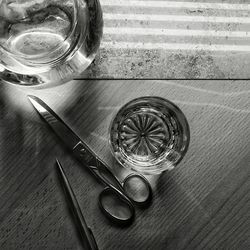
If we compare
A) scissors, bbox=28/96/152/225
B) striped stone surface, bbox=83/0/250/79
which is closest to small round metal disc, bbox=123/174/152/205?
scissors, bbox=28/96/152/225

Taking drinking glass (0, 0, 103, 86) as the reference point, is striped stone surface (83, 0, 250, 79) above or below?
below


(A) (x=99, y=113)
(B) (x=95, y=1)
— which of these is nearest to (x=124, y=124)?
(A) (x=99, y=113)

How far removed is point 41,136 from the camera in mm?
493

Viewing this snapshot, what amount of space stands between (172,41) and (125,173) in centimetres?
16

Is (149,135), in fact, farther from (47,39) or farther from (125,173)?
(47,39)

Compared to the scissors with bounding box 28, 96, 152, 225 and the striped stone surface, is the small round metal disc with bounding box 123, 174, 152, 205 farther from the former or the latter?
the striped stone surface

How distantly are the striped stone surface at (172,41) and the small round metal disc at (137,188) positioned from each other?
0.12m

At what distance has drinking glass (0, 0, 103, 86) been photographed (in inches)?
18.0

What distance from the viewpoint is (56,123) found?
0.48m

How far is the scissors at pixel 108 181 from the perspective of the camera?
0.48 m

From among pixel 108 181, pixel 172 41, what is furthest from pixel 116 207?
pixel 172 41

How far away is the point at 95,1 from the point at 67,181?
193 millimetres

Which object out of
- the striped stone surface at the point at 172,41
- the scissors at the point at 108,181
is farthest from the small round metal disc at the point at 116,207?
the striped stone surface at the point at 172,41

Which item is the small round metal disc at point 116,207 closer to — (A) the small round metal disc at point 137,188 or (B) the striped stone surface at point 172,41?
(A) the small round metal disc at point 137,188
